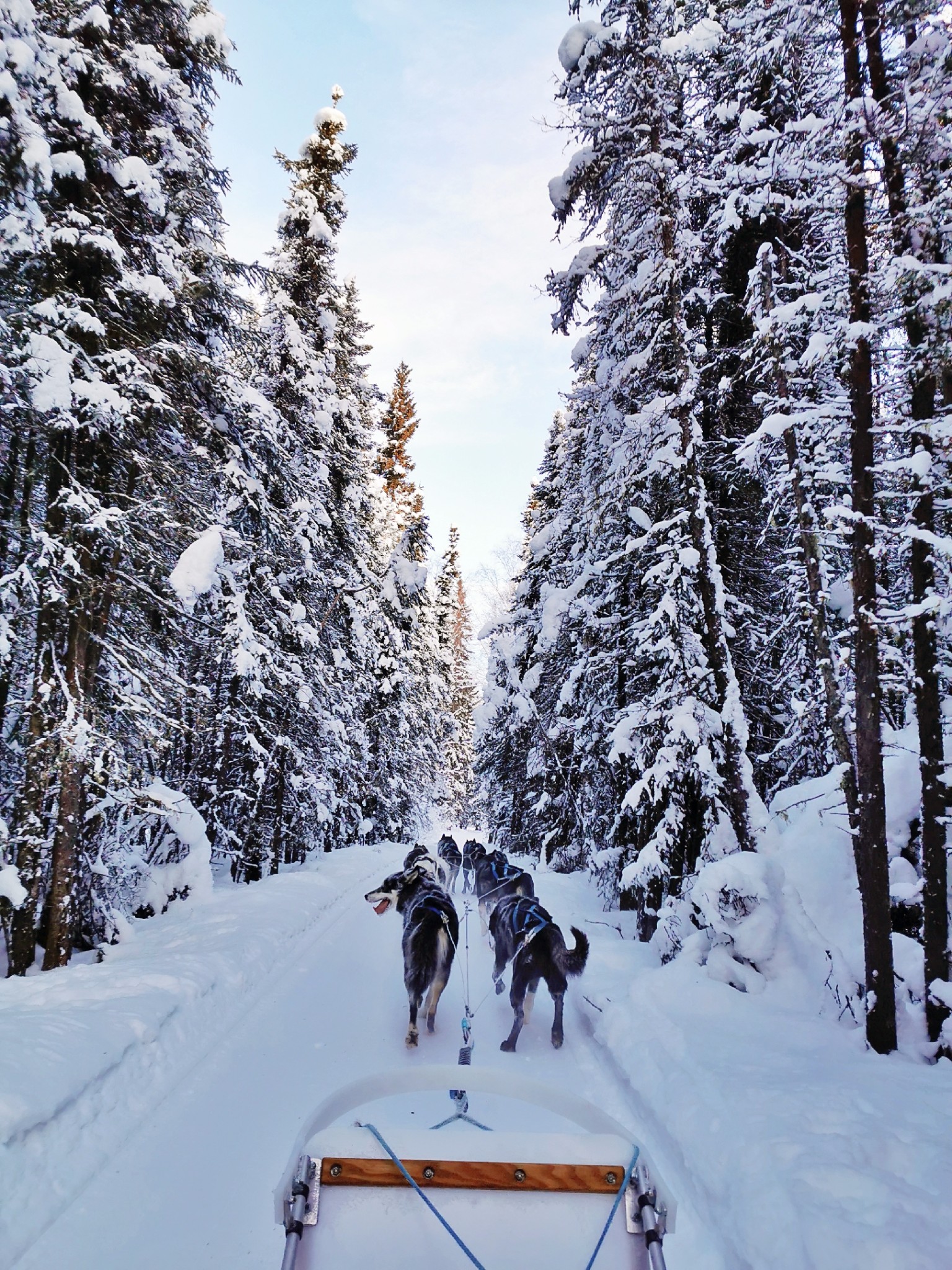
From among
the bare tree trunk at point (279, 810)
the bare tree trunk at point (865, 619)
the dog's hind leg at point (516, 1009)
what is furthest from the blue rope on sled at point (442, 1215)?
the bare tree trunk at point (279, 810)

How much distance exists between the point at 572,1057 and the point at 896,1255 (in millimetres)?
3430

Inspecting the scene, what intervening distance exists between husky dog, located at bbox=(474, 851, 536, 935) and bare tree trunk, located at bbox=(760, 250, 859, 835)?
493 centimetres

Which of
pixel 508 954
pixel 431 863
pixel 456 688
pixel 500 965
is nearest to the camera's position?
pixel 508 954

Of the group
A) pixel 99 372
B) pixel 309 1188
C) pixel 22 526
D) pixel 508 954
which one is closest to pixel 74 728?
pixel 22 526

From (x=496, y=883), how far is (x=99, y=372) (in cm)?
Result: 958

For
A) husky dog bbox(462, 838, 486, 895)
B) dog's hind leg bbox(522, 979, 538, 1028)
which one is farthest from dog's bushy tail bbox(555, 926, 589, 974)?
husky dog bbox(462, 838, 486, 895)

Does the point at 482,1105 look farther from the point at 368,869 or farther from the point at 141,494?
the point at 368,869

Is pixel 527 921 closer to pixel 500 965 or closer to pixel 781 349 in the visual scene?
pixel 500 965

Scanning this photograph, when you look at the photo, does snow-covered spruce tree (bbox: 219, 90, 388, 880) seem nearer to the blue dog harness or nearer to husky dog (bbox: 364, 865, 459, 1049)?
husky dog (bbox: 364, 865, 459, 1049)

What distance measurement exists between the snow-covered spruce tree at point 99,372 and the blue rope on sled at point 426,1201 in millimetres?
5497

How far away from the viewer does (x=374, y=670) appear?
74.2ft

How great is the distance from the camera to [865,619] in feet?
17.3

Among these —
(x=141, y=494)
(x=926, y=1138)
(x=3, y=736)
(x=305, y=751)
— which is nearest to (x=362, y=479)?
(x=305, y=751)

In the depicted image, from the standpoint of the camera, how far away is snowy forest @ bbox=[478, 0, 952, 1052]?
5250 millimetres
